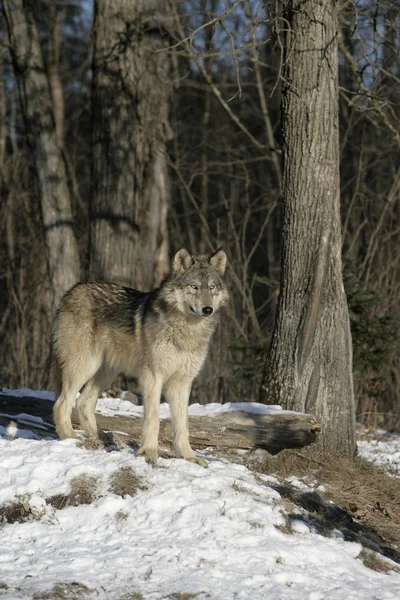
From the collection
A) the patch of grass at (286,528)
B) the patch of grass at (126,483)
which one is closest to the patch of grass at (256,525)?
the patch of grass at (286,528)

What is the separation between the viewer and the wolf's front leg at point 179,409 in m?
6.95

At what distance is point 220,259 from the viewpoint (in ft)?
24.2

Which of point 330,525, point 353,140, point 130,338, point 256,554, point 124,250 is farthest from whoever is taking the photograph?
point 353,140

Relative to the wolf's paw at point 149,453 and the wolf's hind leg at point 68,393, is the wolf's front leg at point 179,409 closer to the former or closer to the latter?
the wolf's paw at point 149,453

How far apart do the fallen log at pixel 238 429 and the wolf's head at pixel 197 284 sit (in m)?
1.34

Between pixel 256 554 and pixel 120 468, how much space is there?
4.78ft

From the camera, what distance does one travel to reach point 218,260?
738 cm

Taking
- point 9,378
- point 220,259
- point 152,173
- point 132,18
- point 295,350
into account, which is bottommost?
point 9,378

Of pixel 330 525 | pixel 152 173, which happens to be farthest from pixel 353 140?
pixel 330 525

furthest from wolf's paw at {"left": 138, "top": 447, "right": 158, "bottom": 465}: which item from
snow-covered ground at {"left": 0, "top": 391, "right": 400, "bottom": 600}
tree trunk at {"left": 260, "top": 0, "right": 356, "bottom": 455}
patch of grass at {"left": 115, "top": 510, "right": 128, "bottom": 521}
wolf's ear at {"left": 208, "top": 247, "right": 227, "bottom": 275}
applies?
tree trunk at {"left": 260, "top": 0, "right": 356, "bottom": 455}

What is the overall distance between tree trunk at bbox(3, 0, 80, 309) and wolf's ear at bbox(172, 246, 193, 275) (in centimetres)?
508

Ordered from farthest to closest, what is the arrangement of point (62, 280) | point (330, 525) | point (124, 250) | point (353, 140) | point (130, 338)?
point (353, 140) → point (62, 280) → point (124, 250) → point (130, 338) → point (330, 525)

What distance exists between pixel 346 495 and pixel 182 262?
2745 millimetres

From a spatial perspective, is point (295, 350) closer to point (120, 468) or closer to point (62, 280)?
point (120, 468)
